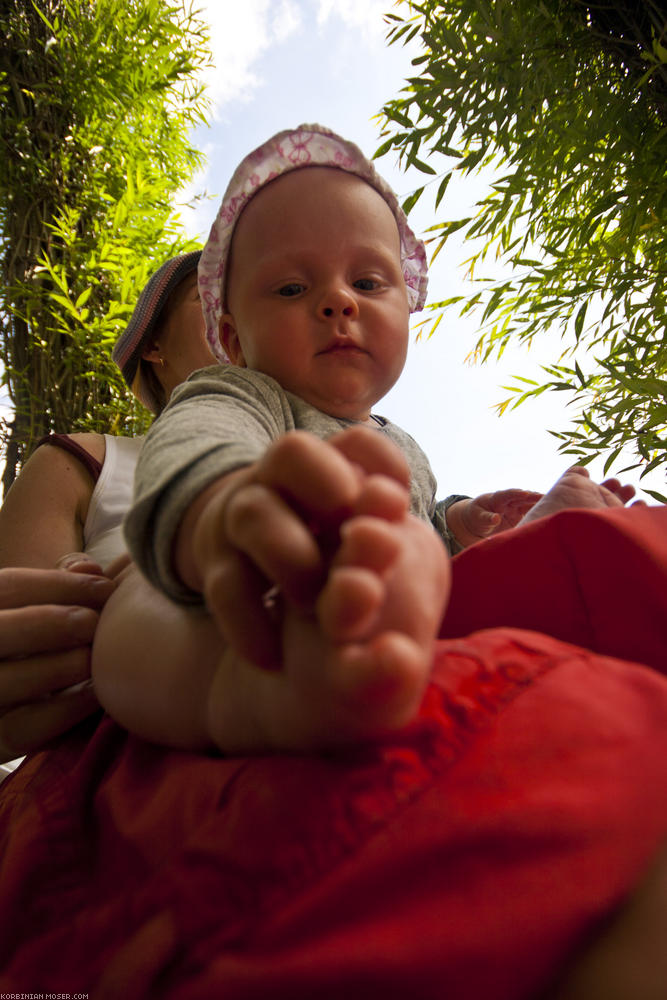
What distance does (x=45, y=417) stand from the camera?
1906 millimetres

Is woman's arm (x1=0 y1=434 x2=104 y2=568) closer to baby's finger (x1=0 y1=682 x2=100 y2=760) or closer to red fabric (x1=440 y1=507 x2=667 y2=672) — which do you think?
baby's finger (x1=0 y1=682 x2=100 y2=760)

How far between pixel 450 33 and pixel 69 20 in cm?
137

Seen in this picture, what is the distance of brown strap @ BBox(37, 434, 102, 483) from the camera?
3.90ft

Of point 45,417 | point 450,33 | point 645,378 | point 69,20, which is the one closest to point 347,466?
point 645,378

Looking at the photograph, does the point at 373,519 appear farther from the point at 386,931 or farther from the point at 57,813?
the point at 57,813

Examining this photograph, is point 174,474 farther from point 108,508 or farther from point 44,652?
point 108,508

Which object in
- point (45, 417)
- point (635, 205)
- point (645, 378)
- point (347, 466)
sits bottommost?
point (347, 466)

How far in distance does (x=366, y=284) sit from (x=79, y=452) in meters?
0.66

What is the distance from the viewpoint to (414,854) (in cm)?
27

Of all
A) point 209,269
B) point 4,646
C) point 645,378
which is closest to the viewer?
point 4,646

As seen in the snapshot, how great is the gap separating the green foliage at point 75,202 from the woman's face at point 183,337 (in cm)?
52

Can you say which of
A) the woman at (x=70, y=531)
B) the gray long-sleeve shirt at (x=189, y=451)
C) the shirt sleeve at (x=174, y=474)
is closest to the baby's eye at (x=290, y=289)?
the gray long-sleeve shirt at (x=189, y=451)

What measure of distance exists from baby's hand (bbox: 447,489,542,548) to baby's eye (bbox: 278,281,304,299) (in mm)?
439

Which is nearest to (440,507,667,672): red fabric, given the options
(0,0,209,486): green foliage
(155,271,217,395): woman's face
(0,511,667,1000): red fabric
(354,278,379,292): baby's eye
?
(0,511,667,1000): red fabric
